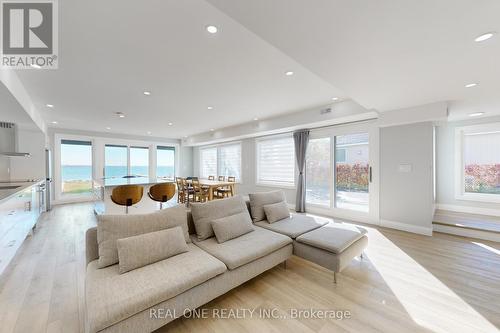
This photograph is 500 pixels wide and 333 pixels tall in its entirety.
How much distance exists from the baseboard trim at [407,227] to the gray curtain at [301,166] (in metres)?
1.89

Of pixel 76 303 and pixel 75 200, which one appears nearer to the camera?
pixel 76 303

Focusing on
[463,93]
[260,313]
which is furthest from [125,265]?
[463,93]

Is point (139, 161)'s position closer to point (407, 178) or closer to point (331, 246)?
point (331, 246)

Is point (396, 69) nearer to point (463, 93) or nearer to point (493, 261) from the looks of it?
point (463, 93)

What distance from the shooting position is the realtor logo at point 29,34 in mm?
1724

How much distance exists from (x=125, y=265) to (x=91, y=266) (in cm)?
37

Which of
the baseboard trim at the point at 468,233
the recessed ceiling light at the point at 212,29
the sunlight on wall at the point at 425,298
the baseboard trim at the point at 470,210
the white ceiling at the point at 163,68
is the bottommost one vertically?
the sunlight on wall at the point at 425,298

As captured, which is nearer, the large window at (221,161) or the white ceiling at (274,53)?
the white ceiling at (274,53)

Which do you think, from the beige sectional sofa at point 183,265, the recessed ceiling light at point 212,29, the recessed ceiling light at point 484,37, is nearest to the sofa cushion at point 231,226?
the beige sectional sofa at point 183,265

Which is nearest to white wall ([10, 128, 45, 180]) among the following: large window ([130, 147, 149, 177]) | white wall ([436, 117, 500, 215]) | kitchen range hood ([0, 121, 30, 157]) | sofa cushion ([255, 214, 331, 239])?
kitchen range hood ([0, 121, 30, 157])

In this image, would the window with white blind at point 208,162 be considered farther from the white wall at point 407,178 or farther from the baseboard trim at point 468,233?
the baseboard trim at point 468,233

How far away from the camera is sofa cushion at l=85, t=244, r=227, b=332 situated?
Answer: 1.23 m

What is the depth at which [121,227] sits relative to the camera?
5.97 ft

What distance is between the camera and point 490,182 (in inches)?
178
